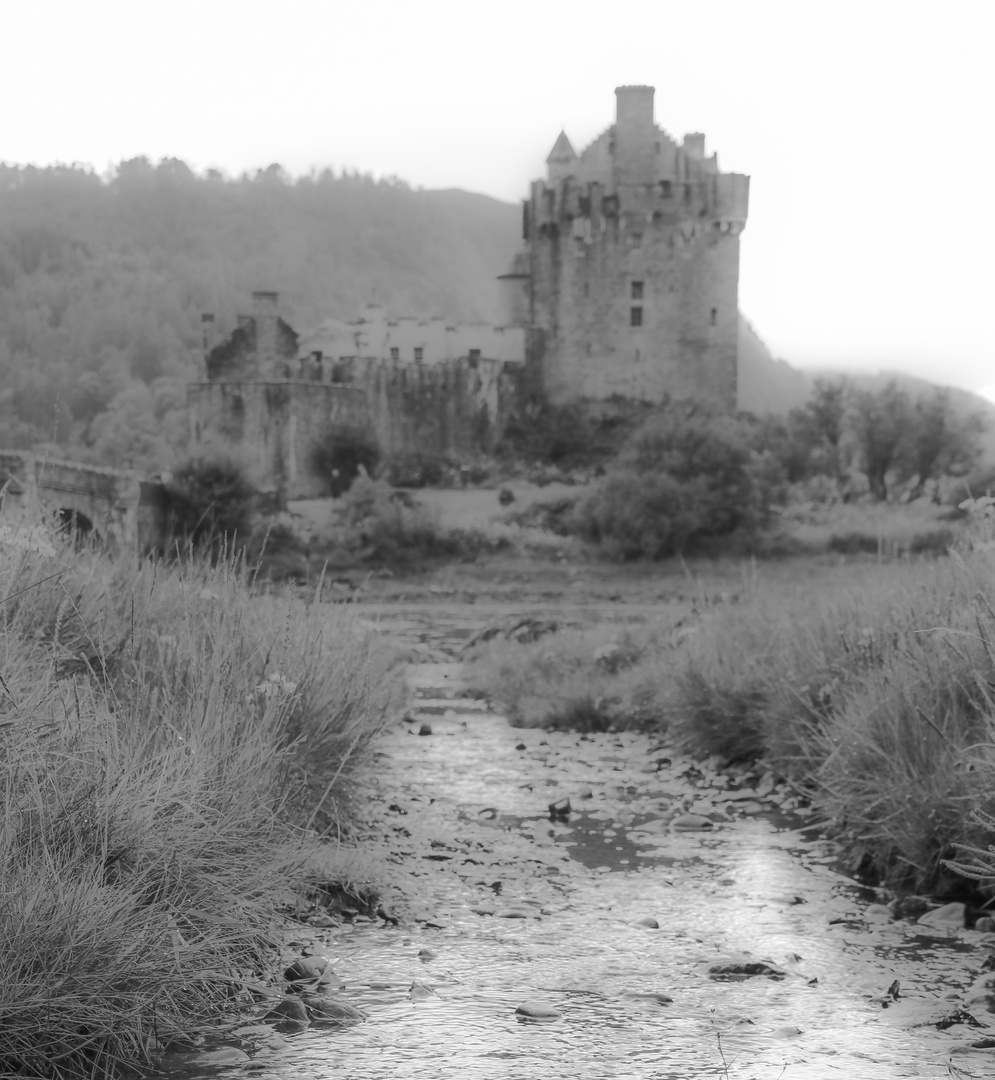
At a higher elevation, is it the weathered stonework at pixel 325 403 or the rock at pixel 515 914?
the weathered stonework at pixel 325 403

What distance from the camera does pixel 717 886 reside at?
617 cm

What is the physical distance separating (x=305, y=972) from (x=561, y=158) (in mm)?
55130

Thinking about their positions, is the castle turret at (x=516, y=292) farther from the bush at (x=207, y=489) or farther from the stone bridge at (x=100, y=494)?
the stone bridge at (x=100, y=494)

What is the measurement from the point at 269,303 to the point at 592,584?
2114 centimetres

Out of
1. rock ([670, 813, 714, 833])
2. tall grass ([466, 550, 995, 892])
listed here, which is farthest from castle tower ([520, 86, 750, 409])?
rock ([670, 813, 714, 833])

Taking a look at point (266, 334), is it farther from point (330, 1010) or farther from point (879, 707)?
point (330, 1010)

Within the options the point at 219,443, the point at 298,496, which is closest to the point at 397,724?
the point at 219,443

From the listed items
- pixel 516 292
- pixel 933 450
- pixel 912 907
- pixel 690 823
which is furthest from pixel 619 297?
pixel 912 907

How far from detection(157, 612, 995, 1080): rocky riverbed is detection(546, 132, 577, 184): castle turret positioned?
2010 inches

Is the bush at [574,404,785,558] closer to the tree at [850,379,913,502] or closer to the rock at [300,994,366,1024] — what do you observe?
the tree at [850,379,913,502]

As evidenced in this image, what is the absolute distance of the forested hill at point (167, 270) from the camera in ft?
232

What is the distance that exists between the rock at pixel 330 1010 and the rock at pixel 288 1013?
3 cm

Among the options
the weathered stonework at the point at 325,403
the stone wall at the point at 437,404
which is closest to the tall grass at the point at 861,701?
the weathered stonework at the point at 325,403

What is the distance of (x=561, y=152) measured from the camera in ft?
188
